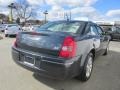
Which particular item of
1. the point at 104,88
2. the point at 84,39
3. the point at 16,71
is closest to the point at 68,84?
the point at 104,88

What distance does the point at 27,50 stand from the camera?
4250mm

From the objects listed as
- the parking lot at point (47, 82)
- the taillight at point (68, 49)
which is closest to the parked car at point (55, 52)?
the taillight at point (68, 49)

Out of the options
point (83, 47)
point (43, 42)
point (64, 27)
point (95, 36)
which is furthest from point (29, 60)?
point (95, 36)

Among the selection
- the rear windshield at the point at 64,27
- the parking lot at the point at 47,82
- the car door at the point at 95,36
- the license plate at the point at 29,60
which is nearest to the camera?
the license plate at the point at 29,60

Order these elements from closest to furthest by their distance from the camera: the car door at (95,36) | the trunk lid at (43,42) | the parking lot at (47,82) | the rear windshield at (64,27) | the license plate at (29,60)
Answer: the trunk lid at (43,42)
the license plate at (29,60)
the parking lot at (47,82)
the rear windshield at (64,27)
the car door at (95,36)

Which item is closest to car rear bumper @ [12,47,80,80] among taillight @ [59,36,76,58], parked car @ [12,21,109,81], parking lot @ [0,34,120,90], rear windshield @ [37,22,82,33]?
parked car @ [12,21,109,81]

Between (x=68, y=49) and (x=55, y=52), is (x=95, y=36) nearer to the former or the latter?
(x=68, y=49)

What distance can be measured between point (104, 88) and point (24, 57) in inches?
80.8

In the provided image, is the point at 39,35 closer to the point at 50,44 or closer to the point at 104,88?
the point at 50,44

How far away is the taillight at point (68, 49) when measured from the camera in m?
3.75

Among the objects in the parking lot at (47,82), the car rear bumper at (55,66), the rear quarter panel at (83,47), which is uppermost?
the rear quarter panel at (83,47)

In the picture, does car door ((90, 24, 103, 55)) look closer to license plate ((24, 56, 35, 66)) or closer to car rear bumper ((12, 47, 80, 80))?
car rear bumper ((12, 47, 80, 80))

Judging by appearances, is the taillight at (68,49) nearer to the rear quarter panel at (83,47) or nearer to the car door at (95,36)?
the rear quarter panel at (83,47)

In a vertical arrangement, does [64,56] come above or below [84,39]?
below
